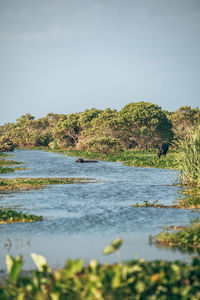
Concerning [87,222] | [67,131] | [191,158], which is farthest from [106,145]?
[87,222]

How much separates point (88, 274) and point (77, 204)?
12.2 metres

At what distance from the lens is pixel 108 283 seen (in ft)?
22.1

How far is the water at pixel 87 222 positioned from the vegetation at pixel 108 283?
5.28 feet

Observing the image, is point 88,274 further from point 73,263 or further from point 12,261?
point 12,261

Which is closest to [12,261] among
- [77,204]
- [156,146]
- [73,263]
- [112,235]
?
[73,263]

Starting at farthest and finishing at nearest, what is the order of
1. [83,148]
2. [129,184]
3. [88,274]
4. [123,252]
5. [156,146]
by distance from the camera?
1. [83,148]
2. [156,146]
3. [129,184]
4. [123,252]
5. [88,274]

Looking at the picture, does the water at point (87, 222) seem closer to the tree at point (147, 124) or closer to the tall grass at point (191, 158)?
the tall grass at point (191, 158)

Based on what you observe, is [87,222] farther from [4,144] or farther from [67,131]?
[67,131]

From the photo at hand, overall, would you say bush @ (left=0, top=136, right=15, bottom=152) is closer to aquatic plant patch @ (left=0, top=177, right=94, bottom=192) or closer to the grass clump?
aquatic plant patch @ (left=0, top=177, right=94, bottom=192)

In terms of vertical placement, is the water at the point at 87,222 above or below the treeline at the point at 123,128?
below

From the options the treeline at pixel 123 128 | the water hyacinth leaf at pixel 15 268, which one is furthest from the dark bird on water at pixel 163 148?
the water hyacinth leaf at pixel 15 268

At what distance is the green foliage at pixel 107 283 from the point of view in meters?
6.61

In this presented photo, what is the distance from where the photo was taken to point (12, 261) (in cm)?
703

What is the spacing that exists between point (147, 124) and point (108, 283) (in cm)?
6230
